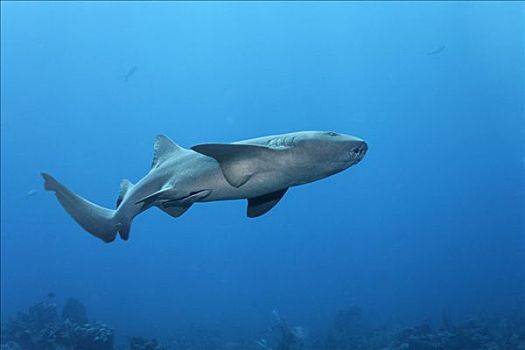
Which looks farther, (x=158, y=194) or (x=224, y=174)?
(x=158, y=194)

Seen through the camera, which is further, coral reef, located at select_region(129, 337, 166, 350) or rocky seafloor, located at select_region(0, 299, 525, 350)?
rocky seafloor, located at select_region(0, 299, 525, 350)

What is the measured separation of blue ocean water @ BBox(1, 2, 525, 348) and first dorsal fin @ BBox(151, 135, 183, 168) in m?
59.3

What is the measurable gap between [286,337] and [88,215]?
27.9 feet

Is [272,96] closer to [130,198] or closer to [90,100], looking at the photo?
[90,100]

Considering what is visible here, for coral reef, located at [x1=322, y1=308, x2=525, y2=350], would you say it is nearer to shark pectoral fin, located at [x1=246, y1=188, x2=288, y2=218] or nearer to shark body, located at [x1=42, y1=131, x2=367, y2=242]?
shark pectoral fin, located at [x1=246, y1=188, x2=288, y2=218]

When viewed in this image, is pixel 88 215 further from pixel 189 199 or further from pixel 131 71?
pixel 131 71

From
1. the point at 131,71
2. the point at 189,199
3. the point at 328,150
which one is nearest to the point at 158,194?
the point at 189,199

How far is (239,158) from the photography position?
431cm

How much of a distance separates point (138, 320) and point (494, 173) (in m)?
73.8

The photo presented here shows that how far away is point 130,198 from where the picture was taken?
5332mm

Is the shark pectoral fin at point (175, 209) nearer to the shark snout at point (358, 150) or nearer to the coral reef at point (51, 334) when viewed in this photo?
the shark snout at point (358, 150)

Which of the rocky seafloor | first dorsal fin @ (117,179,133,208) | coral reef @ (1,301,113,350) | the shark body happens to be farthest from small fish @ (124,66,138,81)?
the shark body

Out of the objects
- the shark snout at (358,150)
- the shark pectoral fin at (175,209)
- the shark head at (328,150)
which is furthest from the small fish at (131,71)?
the shark snout at (358,150)

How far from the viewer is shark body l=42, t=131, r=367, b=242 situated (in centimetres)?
407
